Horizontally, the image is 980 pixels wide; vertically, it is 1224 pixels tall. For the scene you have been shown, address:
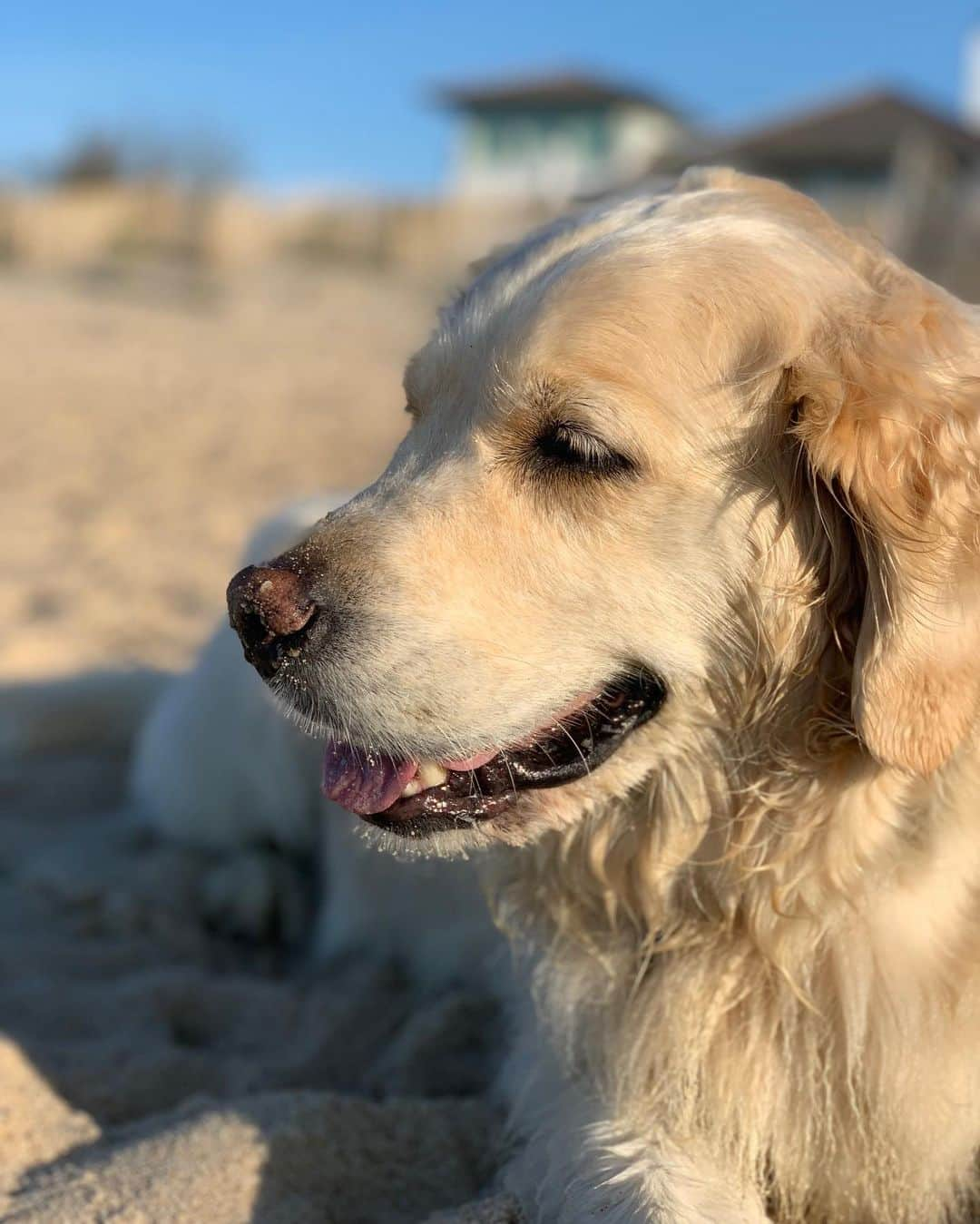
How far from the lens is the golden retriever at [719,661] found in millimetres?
2010

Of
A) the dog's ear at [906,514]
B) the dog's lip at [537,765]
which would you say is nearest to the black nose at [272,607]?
the dog's lip at [537,765]

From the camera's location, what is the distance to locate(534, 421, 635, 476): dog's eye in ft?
6.75

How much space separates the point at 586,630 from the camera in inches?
81.5

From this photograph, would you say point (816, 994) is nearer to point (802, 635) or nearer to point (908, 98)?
point (802, 635)

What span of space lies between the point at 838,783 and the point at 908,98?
39.4 meters

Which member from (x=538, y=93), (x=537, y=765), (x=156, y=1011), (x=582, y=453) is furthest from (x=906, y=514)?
(x=538, y=93)

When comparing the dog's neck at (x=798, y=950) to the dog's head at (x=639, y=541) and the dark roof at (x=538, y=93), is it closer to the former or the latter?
the dog's head at (x=639, y=541)

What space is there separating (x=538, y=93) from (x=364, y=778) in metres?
53.1

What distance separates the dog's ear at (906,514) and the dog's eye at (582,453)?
0.27 meters

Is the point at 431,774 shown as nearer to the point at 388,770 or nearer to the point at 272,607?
the point at 388,770

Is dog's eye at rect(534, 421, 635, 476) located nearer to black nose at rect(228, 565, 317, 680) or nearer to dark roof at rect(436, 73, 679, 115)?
black nose at rect(228, 565, 317, 680)

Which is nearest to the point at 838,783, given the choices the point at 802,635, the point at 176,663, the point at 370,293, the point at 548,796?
the point at 802,635

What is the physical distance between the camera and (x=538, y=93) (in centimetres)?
5150

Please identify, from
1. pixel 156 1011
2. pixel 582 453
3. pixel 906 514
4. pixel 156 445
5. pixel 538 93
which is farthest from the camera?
pixel 538 93
